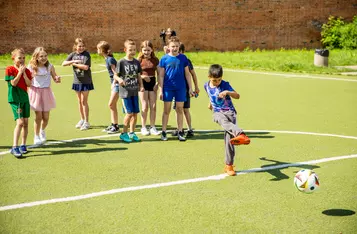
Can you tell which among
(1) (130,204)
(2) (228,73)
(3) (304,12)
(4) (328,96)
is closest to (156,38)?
(3) (304,12)

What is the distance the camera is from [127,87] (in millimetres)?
9906

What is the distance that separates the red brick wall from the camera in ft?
96.4

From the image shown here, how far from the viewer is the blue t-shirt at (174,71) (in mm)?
9953

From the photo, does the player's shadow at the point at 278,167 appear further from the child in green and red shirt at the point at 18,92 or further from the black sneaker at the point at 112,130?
the child in green and red shirt at the point at 18,92

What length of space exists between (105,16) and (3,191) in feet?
78.5

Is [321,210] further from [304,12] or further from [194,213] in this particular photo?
[304,12]

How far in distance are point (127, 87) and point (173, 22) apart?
70.8 feet

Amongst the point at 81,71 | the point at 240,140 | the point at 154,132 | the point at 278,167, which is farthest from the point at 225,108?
the point at 81,71

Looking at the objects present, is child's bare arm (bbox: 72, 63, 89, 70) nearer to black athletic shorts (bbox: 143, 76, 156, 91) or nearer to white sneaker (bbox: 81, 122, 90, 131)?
white sneaker (bbox: 81, 122, 90, 131)

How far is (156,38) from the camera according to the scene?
101 feet

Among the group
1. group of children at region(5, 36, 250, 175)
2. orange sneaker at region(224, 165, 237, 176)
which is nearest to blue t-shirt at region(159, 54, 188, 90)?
group of children at region(5, 36, 250, 175)

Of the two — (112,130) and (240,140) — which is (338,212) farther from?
(112,130)

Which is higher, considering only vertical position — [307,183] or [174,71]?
[174,71]

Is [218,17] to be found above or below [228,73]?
above
